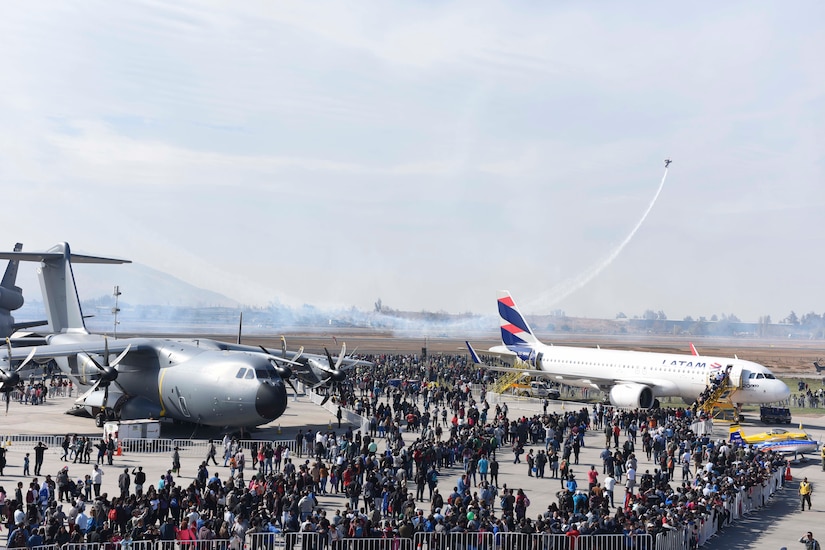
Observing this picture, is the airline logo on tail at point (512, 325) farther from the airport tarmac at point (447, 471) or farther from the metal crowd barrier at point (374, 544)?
the metal crowd barrier at point (374, 544)

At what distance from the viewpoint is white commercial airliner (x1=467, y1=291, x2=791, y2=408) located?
4909 cm

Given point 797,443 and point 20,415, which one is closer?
point 797,443

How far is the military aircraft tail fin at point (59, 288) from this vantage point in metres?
49.4

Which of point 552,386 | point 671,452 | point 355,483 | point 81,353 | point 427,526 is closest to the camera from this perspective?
point 427,526

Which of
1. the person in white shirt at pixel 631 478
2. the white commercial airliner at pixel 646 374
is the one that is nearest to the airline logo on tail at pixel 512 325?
the white commercial airliner at pixel 646 374

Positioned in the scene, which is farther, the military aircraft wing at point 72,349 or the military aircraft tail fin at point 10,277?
the military aircraft tail fin at point 10,277

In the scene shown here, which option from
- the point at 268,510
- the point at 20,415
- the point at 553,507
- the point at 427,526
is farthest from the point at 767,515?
the point at 20,415

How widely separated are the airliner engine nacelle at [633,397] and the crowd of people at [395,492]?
7.55 meters

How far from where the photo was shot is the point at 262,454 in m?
30.6

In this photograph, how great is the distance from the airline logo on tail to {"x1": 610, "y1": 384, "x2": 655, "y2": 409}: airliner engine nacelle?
1476 centimetres

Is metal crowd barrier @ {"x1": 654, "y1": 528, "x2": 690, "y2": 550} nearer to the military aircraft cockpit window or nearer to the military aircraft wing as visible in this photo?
the military aircraft cockpit window

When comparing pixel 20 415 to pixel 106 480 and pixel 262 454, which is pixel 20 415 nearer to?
pixel 106 480

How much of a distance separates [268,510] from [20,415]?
29.7m

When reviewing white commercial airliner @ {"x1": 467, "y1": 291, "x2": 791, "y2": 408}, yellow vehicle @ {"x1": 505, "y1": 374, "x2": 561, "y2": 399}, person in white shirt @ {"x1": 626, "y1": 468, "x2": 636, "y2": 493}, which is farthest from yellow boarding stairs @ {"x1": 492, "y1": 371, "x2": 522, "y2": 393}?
person in white shirt @ {"x1": 626, "y1": 468, "x2": 636, "y2": 493}
